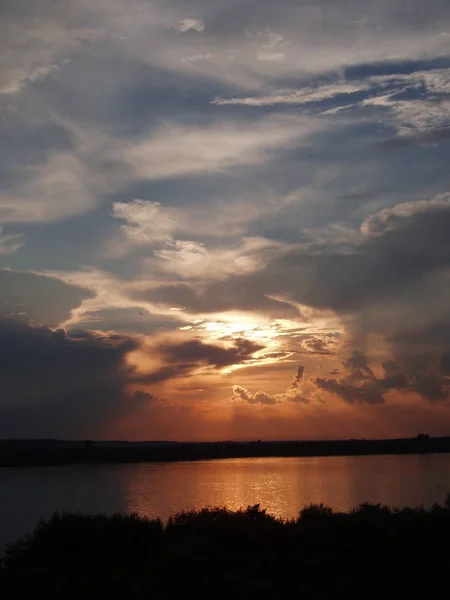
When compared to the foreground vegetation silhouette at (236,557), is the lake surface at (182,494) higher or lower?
lower

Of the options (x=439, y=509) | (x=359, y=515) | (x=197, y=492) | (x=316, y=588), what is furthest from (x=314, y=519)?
(x=197, y=492)

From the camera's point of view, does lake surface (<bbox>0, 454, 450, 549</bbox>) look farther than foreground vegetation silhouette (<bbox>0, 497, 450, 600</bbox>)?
Yes

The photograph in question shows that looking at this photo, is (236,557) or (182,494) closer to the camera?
(236,557)

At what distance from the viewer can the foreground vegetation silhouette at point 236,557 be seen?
19453 mm

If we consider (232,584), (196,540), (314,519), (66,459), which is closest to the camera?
(232,584)

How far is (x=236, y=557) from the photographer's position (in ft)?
75.8

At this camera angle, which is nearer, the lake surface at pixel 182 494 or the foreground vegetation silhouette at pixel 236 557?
the foreground vegetation silhouette at pixel 236 557

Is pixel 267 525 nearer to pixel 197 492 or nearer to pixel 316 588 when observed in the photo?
pixel 316 588

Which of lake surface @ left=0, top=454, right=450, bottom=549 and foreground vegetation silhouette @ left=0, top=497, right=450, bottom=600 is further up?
foreground vegetation silhouette @ left=0, top=497, right=450, bottom=600

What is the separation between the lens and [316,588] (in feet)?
65.3

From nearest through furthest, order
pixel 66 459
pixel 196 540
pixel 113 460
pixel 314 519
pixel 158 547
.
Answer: pixel 196 540
pixel 158 547
pixel 314 519
pixel 66 459
pixel 113 460

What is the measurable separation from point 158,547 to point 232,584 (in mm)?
8093

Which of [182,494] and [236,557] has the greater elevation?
[236,557]

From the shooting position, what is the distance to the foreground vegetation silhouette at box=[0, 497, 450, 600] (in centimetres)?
1945
